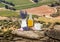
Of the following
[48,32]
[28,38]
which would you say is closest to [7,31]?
[28,38]

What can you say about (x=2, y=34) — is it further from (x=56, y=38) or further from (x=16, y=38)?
(x=56, y=38)

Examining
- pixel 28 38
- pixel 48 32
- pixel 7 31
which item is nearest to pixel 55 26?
pixel 48 32

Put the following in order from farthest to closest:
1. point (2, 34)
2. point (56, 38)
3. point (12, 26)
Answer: point (12, 26)
point (2, 34)
point (56, 38)

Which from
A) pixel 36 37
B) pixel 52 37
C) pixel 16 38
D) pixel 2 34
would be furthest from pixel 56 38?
pixel 2 34

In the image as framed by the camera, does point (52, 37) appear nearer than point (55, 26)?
Yes

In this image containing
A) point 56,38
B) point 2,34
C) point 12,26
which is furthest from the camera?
point 12,26

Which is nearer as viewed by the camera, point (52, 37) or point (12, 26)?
point (52, 37)

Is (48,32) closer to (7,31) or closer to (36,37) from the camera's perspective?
(36,37)

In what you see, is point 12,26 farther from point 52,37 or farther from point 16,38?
point 52,37
